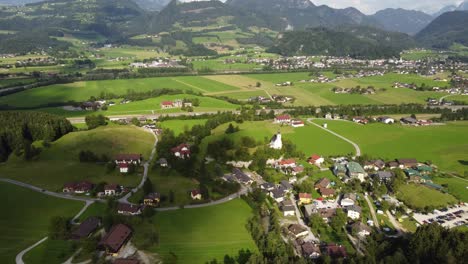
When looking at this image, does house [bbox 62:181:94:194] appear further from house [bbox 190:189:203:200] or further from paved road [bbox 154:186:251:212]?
house [bbox 190:189:203:200]

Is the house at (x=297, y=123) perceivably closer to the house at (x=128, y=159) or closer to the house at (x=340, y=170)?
the house at (x=340, y=170)

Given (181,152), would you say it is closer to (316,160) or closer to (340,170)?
(316,160)

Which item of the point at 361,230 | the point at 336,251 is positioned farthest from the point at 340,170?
the point at 336,251

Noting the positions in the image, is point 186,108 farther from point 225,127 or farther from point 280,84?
point 280,84

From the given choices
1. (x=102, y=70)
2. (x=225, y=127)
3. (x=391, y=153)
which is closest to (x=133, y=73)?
(x=102, y=70)

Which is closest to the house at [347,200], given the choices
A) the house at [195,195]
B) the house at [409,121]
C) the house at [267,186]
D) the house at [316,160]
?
the house at [267,186]

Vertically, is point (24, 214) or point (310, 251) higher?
point (24, 214)
